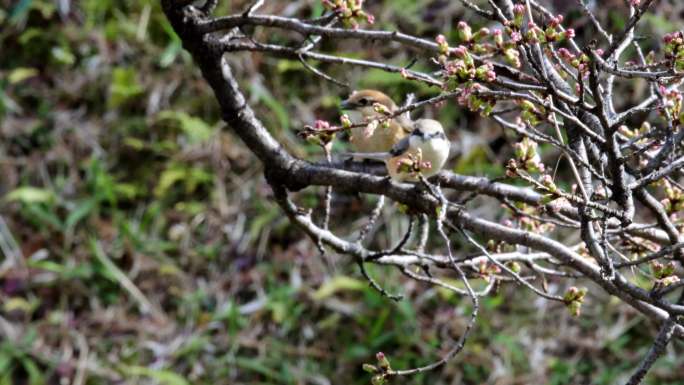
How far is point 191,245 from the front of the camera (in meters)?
5.70

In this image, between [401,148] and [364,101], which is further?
[364,101]

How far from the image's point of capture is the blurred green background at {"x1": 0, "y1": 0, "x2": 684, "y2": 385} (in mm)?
5051

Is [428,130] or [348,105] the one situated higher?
[348,105]

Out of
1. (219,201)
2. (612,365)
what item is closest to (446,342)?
(612,365)

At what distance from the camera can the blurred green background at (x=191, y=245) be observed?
5.05 meters

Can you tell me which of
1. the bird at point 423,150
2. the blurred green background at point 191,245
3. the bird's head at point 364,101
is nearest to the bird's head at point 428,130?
the bird at point 423,150

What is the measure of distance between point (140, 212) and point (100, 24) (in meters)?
1.56

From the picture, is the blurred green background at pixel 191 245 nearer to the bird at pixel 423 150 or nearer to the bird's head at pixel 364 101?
the bird's head at pixel 364 101

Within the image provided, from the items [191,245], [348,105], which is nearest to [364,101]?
[348,105]

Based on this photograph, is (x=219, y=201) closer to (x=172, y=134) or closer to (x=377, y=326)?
(x=172, y=134)

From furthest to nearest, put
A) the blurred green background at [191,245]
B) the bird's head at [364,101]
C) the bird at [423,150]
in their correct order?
the blurred green background at [191,245], the bird's head at [364,101], the bird at [423,150]

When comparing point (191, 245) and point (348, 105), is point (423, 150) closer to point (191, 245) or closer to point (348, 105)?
point (348, 105)

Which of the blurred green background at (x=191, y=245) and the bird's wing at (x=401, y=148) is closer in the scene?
the bird's wing at (x=401, y=148)

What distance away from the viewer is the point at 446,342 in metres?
5.05
